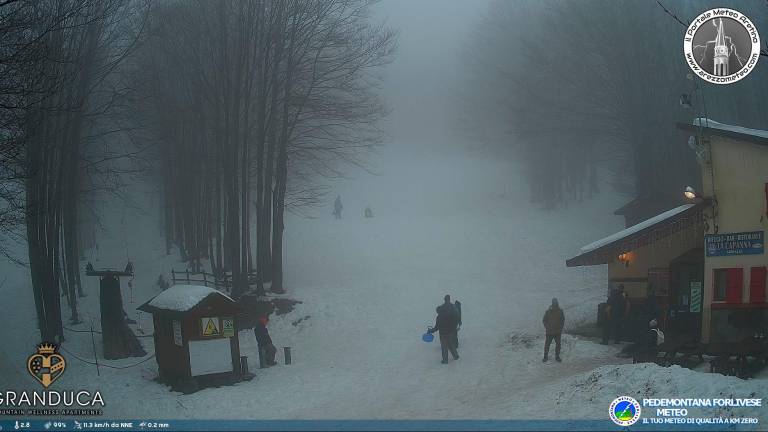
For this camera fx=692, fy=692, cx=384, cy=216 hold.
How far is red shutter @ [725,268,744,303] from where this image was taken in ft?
53.8

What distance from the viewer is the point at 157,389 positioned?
17.1m

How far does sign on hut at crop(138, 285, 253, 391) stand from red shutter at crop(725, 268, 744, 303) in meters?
12.1

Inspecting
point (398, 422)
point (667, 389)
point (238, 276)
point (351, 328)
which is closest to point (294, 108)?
point (238, 276)

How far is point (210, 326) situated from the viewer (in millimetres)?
17312

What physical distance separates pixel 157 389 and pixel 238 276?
9340 millimetres

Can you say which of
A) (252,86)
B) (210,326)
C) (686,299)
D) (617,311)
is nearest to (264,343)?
(210,326)

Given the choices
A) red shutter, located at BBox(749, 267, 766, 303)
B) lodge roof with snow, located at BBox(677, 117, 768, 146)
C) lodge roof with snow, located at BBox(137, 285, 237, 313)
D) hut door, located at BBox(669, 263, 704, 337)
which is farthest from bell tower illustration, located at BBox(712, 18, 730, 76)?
lodge roof with snow, located at BBox(137, 285, 237, 313)

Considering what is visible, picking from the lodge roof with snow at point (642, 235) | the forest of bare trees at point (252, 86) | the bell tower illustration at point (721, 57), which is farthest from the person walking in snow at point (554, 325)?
the forest of bare trees at point (252, 86)

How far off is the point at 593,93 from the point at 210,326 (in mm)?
26263

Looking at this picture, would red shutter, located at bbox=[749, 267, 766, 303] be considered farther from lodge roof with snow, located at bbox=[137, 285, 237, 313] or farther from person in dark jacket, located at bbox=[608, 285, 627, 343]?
lodge roof with snow, located at bbox=[137, 285, 237, 313]

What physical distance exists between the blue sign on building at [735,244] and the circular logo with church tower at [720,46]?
505cm

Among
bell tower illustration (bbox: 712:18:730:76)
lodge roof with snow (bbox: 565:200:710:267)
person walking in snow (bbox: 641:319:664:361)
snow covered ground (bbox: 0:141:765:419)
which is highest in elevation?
bell tower illustration (bbox: 712:18:730:76)

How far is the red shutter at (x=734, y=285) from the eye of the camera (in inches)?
Result: 645

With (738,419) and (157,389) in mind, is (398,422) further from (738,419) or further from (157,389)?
(157,389)
